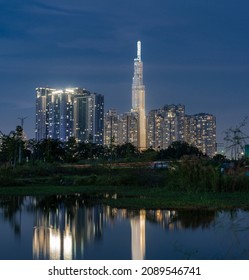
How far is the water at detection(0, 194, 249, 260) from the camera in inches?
516

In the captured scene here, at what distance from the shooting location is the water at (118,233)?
43.0ft

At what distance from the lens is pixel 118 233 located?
1644 cm

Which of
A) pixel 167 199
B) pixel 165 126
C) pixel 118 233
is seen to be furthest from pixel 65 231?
pixel 165 126

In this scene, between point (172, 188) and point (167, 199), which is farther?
point (172, 188)

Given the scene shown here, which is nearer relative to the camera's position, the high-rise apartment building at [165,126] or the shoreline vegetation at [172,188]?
the shoreline vegetation at [172,188]

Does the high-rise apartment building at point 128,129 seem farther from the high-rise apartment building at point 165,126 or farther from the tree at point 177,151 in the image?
the tree at point 177,151

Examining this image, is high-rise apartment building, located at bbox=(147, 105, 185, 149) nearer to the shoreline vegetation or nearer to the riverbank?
the shoreline vegetation

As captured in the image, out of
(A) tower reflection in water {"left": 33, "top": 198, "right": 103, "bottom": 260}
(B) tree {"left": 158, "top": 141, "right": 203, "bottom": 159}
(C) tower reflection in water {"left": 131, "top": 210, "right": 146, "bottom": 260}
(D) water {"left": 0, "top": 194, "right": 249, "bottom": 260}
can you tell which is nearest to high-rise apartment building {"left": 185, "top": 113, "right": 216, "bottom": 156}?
(B) tree {"left": 158, "top": 141, "right": 203, "bottom": 159}

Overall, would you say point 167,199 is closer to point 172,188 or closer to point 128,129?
point 172,188

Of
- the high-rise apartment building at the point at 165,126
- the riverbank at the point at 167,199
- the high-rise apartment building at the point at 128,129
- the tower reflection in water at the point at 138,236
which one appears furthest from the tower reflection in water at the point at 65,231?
the high-rise apartment building at the point at 128,129

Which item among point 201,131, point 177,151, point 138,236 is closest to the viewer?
point 138,236

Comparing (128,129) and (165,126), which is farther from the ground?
(165,126)

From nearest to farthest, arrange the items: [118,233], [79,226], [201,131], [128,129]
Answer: [118,233] → [79,226] → [201,131] → [128,129]
